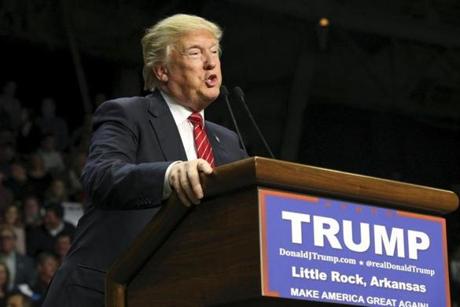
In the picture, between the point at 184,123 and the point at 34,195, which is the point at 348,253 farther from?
the point at 34,195

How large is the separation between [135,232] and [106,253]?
0.07 metres

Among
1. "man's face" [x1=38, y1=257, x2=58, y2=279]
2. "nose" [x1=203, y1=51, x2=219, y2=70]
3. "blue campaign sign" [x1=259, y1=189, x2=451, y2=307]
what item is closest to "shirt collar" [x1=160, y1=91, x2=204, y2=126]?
"nose" [x1=203, y1=51, x2=219, y2=70]

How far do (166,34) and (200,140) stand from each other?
260mm

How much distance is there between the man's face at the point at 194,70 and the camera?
2.53m

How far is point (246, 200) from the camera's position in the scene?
197 centimetres

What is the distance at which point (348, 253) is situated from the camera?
2.02m

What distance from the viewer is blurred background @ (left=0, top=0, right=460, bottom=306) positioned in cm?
1109

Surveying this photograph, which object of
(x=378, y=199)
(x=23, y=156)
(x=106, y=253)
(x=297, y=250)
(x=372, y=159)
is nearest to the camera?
(x=297, y=250)

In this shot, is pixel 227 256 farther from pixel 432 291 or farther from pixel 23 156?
pixel 23 156

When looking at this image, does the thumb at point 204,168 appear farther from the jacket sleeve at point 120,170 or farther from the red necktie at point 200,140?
the red necktie at point 200,140

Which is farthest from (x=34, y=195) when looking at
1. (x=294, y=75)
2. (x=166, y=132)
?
(x=166, y=132)

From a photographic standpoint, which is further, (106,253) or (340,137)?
(340,137)

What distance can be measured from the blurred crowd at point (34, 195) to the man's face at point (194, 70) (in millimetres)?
4907

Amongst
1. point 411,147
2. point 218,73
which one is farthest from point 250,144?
point 218,73
